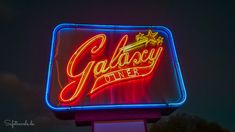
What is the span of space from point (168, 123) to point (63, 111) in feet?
61.4

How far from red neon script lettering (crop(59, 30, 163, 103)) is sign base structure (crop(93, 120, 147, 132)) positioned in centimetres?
125

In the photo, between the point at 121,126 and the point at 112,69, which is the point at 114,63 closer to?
the point at 112,69

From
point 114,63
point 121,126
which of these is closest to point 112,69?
point 114,63

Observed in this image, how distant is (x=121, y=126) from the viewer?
10.4 m

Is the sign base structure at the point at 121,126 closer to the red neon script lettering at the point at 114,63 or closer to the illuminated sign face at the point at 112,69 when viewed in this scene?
the illuminated sign face at the point at 112,69

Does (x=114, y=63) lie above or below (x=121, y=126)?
above

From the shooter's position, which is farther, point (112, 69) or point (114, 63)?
point (114, 63)

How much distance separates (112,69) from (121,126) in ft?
7.42

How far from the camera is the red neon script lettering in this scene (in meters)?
10.9

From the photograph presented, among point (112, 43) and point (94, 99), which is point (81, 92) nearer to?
point (94, 99)
